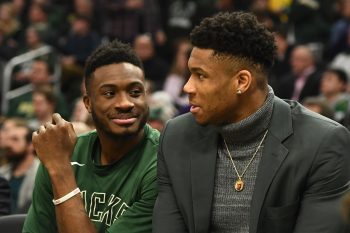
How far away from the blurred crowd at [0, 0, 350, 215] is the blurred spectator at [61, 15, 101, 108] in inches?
0.5

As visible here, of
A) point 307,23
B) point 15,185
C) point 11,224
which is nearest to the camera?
point 11,224

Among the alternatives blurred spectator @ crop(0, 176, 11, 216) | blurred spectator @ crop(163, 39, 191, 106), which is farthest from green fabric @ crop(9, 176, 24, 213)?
blurred spectator @ crop(163, 39, 191, 106)

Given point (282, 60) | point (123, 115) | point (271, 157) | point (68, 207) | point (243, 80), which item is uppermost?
point (243, 80)

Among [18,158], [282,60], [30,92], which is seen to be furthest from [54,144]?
[30,92]

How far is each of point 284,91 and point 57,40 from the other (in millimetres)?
4130

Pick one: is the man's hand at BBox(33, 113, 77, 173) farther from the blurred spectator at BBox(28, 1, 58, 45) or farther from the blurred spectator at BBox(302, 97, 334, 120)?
the blurred spectator at BBox(28, 1, 58, 45)

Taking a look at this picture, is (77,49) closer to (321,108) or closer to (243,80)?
(321,108)

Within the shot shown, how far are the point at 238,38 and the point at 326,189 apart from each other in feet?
1.96

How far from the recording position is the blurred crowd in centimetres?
767

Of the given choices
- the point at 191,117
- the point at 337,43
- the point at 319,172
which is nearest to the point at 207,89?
the point at 191,117

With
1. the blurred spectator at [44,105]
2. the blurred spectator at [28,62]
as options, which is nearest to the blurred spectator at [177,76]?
the blurred spectator at [44,105]

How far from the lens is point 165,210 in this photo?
2992mm

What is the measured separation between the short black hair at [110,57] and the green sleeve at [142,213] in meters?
0.47

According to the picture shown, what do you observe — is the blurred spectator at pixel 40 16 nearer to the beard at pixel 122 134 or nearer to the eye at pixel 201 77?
the beard at pixel 122 134
